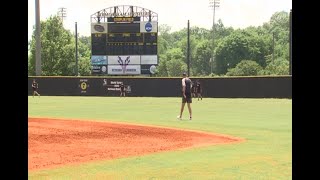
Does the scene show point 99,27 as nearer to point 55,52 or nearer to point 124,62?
point 124,62

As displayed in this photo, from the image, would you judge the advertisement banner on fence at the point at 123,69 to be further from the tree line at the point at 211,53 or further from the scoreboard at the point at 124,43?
the tree line at the point at 211,53

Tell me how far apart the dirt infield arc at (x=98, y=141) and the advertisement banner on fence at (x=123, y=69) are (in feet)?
117

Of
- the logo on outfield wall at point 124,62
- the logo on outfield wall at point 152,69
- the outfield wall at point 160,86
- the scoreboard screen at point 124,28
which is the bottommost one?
the outfield wall at point 160,86

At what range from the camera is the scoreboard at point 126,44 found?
51.8 meters

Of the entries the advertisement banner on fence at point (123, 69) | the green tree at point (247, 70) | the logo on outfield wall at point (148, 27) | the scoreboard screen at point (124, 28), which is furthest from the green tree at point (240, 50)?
the scoreboard screen at point (124, 28)

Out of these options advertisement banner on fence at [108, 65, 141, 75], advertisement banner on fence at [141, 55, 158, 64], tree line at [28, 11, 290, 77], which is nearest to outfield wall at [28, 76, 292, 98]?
advertisement banner on fence at [141, 55, 158, 64]

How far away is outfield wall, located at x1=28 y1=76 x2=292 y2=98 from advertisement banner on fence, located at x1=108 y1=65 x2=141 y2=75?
6200mm

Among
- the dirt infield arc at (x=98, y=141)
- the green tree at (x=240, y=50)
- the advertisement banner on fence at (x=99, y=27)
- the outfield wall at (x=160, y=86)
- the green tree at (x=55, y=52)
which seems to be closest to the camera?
the dirt infield arc at (x=98, y=141)

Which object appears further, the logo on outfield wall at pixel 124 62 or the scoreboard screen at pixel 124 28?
the logo on outfield wall at pixel 124 62

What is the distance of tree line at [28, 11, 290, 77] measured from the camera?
3049 inches

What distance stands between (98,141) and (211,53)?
9961 centimetres

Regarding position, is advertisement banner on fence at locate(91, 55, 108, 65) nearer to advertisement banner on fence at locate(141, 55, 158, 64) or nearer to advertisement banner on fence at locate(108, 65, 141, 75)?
advertisement banner on fence at locate(108, 65, 141, 75)

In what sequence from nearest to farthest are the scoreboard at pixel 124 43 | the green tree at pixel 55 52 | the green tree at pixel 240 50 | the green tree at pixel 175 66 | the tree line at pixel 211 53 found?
the scoreboard at pixel 124 43
the green tree at pixel 55 52
the tree line at pixel 211 53
the green tree at pixel 240 50
the green tree at pixel 175 66

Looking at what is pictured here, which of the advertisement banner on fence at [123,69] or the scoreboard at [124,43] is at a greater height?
the scoreboard at [124,43]
